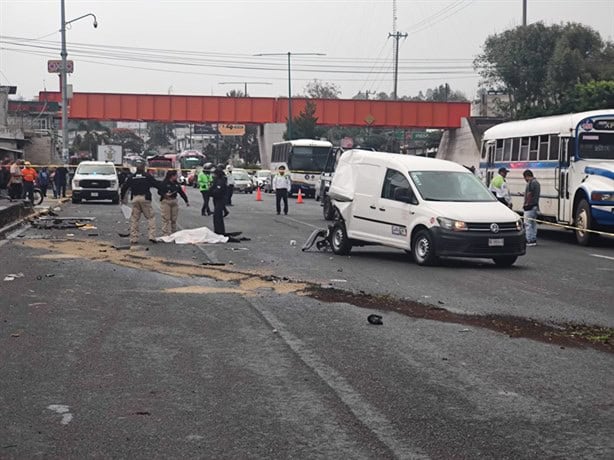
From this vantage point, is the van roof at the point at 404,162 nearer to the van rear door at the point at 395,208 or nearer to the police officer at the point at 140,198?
the van rear door at the point at 395,208

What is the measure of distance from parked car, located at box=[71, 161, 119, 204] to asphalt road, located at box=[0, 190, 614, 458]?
2572 cm

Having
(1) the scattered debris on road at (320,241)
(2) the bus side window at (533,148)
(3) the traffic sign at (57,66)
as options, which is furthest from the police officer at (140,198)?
(3) the traffic sign at (57,66)

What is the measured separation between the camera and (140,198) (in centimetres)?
2155

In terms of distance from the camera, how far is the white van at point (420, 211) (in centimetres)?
1694

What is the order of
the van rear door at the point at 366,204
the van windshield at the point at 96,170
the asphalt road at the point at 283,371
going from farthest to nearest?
the van windshield at the point at 96,170 → the van rear door at the point at 366,204 → the asphalt road at the point at 283,371

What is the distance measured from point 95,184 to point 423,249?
2628 cm

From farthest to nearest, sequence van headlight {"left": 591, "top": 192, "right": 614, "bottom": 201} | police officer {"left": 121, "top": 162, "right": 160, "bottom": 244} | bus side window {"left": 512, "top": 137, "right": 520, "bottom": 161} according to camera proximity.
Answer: bus side window {"left": 512, "top": 137, "right": 520, "bottom": 161}, van headlight {"left": 591, "top": 192, "right": 614, "bottom": 201}, police officer {"left": 121, "top": 162, "right": 160, "bottom": 244}

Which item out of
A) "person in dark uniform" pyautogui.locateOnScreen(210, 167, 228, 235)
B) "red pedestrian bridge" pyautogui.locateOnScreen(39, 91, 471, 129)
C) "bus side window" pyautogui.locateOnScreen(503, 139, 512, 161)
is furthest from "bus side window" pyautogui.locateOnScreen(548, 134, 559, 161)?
"red pedestrian bridge" pyautogui.locateOnScreen(39, 91, 471, 129)

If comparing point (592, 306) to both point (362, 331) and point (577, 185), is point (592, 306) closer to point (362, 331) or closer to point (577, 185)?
point (362, 331)

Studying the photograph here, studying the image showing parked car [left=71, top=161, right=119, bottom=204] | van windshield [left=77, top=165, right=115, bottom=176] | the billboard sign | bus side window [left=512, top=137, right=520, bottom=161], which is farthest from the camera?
the billboard sign

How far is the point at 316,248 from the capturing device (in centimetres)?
2048

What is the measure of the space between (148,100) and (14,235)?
5110 centimetres

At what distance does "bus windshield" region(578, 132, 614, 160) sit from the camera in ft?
78.0

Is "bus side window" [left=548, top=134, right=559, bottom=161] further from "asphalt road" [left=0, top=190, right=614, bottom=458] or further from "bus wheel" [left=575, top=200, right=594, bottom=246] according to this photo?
"asphalt road" [left=0, top=190, right=614, bottom=458]
